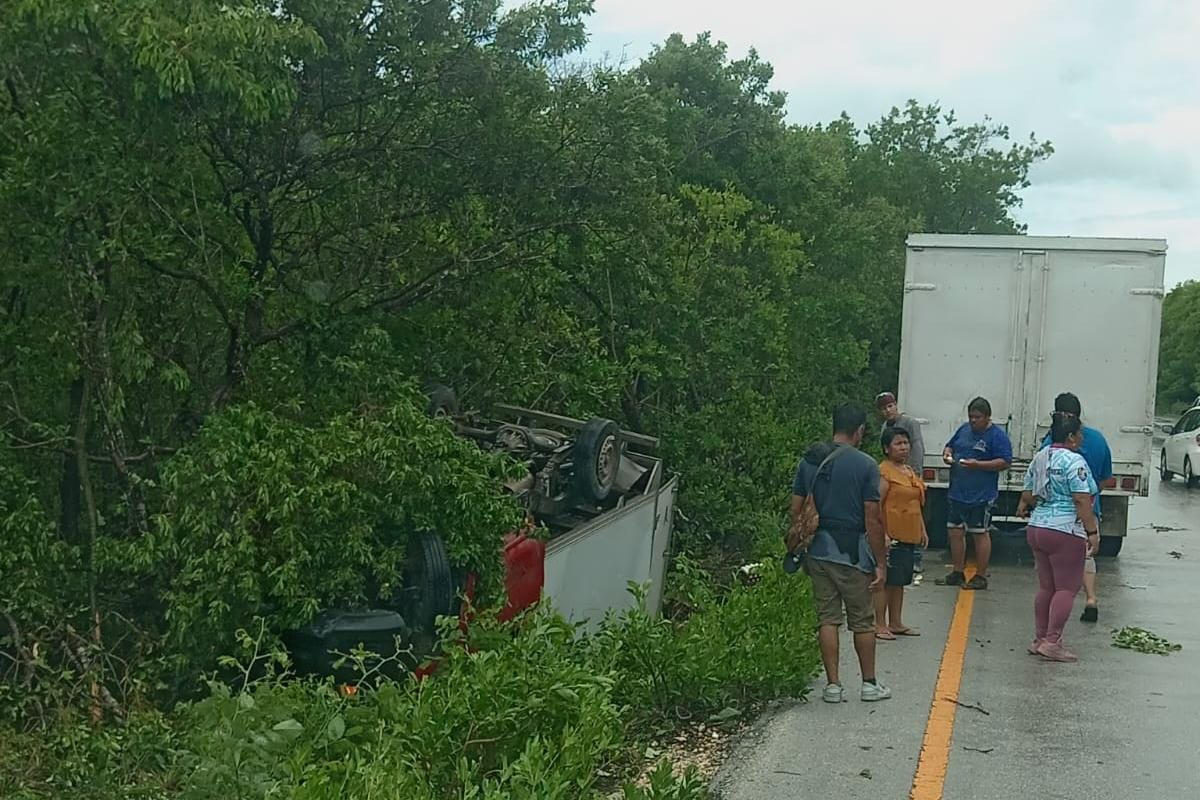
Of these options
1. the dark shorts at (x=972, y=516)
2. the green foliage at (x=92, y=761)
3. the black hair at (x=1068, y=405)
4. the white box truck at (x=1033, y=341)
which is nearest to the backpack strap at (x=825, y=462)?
the black hair at (x=1068, y=405)

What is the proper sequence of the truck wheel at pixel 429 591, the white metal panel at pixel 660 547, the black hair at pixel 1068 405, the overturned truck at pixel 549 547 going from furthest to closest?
1. the white metal panel at pixel 660 547
2. the black hair at pixel 1068 405
3. the truck wheel at pixel 429 591
4. the overturned truck at pixel 549 547

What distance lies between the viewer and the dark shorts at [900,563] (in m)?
9.63

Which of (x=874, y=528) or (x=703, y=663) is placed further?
(x=874, y=528)

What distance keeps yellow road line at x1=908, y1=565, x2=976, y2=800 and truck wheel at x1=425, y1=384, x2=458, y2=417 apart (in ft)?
11.9

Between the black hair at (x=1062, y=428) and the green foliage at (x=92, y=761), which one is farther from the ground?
the black hair at (x=1062, y=428)

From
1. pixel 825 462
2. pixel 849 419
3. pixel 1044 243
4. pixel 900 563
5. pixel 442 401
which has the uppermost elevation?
pixel 1044 243

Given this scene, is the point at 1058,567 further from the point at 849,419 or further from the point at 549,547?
the point at 549,547

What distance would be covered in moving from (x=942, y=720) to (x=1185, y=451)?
22.4 metres

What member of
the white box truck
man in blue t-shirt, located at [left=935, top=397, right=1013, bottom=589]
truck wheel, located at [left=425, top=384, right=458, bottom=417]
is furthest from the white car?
truck wheel, located at [left=425, top=384, right=458, bottom=417]

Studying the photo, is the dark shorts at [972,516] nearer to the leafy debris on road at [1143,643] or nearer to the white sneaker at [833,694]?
the leafy debris on road at [1143,643]

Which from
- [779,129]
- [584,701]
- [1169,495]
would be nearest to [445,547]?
[584,701]

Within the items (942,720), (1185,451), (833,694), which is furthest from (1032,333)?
(1185,451)

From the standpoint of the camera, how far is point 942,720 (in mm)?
7406

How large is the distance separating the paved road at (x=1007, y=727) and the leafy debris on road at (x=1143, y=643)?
96 millimetres
